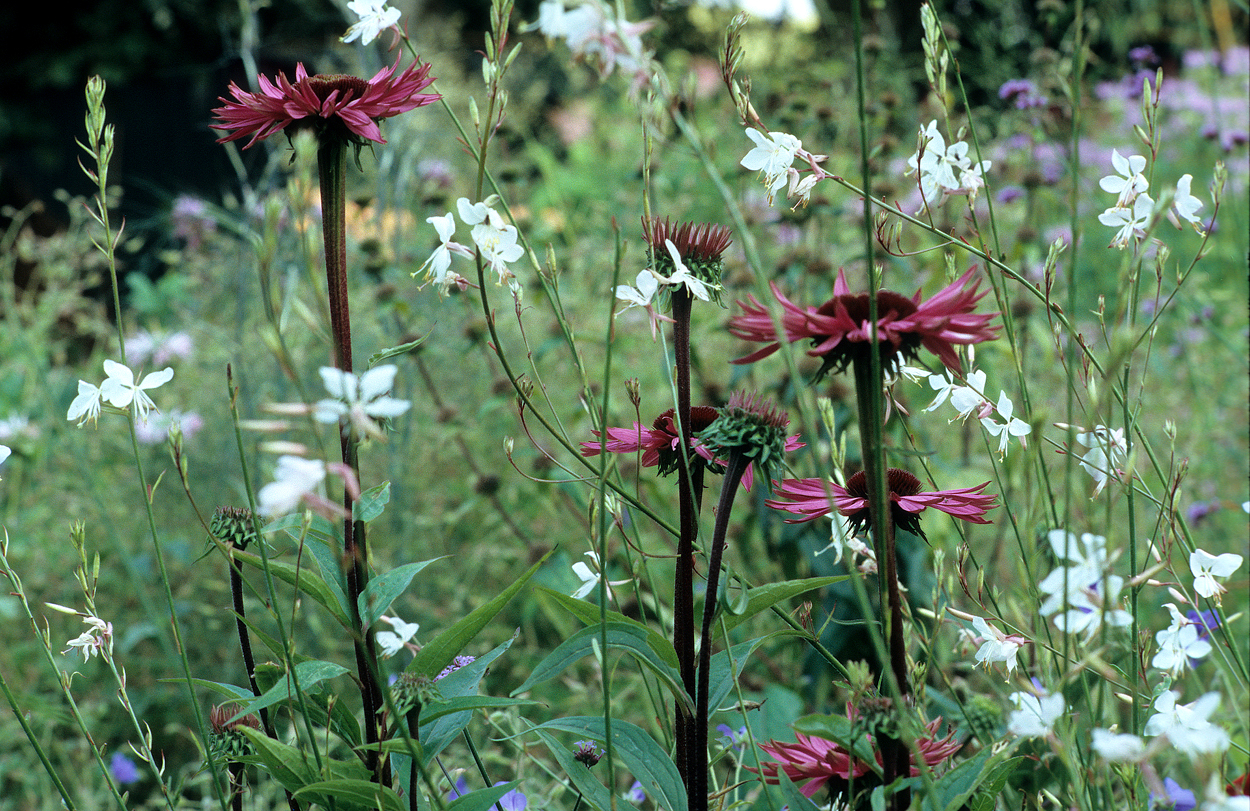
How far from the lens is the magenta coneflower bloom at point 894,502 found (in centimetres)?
58

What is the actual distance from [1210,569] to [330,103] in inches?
26.2

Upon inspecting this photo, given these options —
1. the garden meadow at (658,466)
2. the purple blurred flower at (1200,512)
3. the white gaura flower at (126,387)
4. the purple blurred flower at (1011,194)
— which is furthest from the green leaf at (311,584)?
the purple blurred flower at (1011,194)

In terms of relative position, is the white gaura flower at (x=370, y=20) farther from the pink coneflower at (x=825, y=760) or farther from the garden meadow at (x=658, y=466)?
the pink coneflower at (x=825, y=760)

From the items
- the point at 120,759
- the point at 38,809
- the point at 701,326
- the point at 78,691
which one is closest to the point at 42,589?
the point at 78,691

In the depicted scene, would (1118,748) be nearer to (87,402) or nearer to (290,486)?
(290,486)

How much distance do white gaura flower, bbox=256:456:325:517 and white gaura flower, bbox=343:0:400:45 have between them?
36 centimetres

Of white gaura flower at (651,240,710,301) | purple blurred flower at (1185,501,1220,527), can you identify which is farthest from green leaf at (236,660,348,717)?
purple blurred flower at (1185,501,1220,527)

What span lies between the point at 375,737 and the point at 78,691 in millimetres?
1549

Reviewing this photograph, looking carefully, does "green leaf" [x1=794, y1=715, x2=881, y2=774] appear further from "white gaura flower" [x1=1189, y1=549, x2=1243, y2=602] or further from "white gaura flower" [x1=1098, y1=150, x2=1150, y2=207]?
"white gaura flower" [x1=1098, y1=150, x2=1150, y2=207]

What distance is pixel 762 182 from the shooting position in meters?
0.69

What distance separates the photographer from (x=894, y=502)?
62 cm

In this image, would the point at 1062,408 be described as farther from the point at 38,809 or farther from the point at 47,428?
the point at 47,428

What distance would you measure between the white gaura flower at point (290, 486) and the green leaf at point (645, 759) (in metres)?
0.29

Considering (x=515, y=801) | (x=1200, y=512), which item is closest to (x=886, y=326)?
(x=515, y=801)
